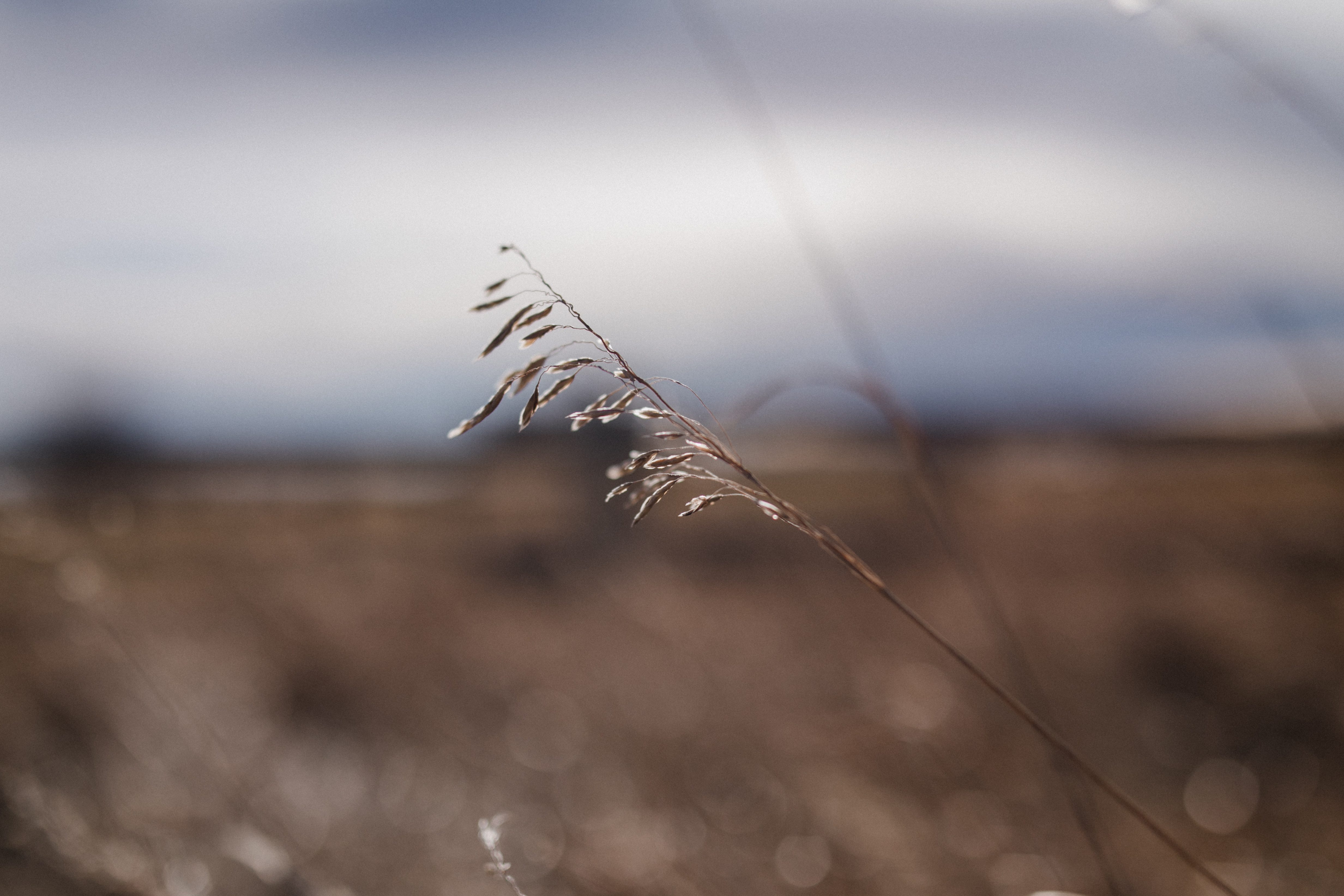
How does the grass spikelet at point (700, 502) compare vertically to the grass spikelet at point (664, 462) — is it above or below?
below

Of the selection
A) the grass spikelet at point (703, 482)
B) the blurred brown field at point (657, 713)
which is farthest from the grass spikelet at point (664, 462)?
the blurred brown field at point (657, 713)

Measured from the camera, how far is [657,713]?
248 centimetres

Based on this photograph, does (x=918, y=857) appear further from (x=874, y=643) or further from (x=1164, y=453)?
(x=1164, y=453)

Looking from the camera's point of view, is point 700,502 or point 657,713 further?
point 657,713

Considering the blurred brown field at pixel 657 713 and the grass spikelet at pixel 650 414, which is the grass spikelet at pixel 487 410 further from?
the blurred brown field at pixel 657 713

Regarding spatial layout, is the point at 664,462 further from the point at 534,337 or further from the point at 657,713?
the point at 657,713

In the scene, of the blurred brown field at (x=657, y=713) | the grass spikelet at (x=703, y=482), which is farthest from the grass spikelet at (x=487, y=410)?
the blurred brown field at (x=657, y=713)

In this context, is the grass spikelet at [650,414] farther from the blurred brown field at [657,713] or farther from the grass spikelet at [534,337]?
the blurred brown field at [657,713]

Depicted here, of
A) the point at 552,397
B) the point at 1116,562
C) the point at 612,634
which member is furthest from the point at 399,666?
the point at 1116,562

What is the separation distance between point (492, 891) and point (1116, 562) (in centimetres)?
377

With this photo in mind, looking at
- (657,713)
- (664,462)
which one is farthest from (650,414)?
(657,713)

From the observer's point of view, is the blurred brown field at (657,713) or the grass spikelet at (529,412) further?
the blurred brown field at (657,713)

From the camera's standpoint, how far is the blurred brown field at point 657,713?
1.46 meters

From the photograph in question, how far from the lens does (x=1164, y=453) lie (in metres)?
11.6
